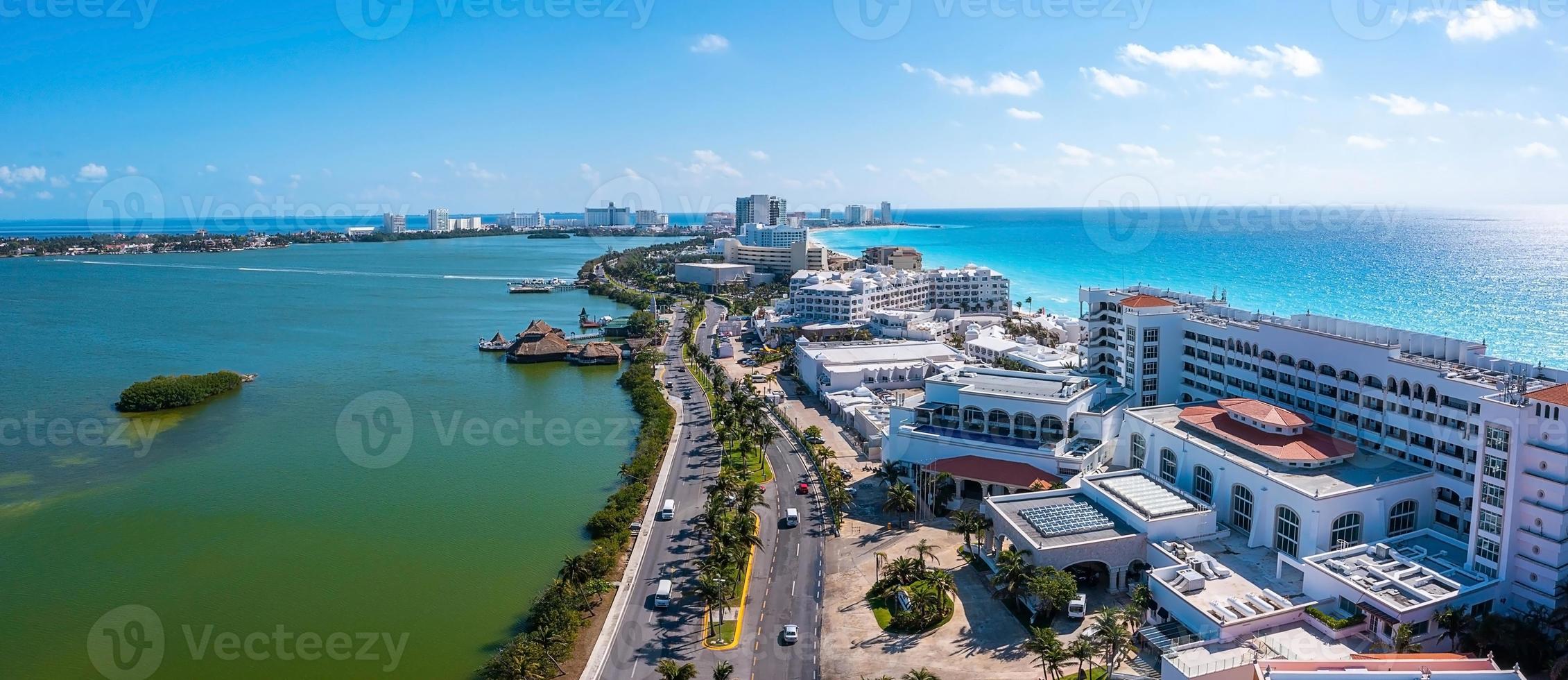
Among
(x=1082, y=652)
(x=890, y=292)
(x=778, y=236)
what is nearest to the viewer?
(x=1082, y=652)

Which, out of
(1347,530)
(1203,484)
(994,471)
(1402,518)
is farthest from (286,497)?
(1402,518)

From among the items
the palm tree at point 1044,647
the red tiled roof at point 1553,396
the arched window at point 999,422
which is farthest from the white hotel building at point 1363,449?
the palm tree at point 1044,647

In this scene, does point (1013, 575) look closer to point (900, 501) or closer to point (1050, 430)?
point (900, 501)

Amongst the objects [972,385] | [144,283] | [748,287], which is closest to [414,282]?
[144,283]

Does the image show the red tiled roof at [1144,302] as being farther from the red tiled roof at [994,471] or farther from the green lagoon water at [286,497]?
the green lagoon water at [286,497]

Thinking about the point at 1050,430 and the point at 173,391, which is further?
the point at 173,391

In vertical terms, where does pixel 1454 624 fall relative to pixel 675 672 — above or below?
above

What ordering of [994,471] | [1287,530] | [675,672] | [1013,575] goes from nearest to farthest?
[675,672], [1013,575], [1287,530], [994,471]
